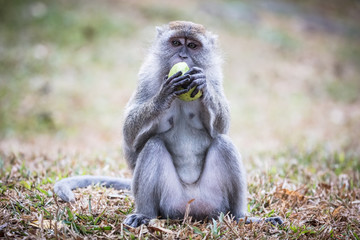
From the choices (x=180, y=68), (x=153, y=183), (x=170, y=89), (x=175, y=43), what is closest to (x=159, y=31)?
(x=175, y=43)

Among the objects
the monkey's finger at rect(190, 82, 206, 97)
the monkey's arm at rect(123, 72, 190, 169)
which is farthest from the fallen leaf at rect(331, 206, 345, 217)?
the monkey's arm at rect(123, 72, 190, 169)

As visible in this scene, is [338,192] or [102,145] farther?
[102,145]

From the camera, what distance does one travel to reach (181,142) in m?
3.84

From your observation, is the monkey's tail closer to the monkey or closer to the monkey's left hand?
the monkey

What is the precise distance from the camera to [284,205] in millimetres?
4262

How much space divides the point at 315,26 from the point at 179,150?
23.2m

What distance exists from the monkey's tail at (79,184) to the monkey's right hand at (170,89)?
4.68ft

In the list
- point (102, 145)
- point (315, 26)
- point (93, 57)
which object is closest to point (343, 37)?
point (315, 26)

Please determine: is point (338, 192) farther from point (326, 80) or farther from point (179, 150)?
point (326, 80)

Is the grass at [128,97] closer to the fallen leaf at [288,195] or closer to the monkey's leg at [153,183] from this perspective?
the fallen leaf at [288,195]

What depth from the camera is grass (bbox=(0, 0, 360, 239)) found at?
3.70m

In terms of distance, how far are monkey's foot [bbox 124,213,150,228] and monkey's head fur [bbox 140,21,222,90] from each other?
1469mm

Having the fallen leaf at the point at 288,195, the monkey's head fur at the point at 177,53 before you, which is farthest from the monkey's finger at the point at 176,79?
the fallen leaf at the point at 288,195

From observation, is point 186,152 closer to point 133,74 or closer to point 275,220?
point 275,220
